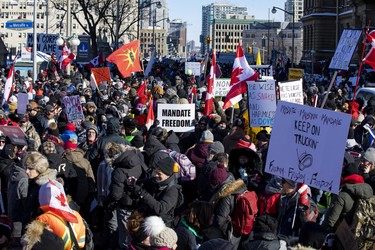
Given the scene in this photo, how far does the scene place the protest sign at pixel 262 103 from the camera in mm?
12812

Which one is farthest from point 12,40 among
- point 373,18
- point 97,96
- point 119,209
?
point 119,209

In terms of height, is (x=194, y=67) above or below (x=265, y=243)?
above

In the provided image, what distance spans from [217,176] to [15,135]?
314cm

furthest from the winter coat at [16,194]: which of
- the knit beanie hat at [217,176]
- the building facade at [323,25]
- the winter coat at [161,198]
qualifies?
the building facade at [323,25]

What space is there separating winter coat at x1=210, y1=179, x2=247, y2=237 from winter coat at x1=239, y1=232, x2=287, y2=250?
1479 millimetres

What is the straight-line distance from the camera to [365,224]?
7465 mm

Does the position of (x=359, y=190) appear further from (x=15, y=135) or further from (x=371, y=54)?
(x=371, y=54)

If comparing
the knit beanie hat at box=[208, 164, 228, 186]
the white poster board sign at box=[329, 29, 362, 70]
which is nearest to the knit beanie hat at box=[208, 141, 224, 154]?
the knit beanie hat at box=[208, 164, 228, 186]

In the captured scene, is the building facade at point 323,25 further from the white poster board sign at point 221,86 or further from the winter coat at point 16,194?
the winter coat at point 16,194

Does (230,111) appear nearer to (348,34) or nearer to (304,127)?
(348,34)

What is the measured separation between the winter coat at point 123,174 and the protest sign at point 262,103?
3.97 metres

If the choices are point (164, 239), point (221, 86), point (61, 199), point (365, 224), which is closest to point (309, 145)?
point (365, 224)

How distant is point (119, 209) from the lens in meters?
8.80

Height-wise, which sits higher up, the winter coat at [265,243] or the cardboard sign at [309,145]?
the cardboard sign at [309,145]
